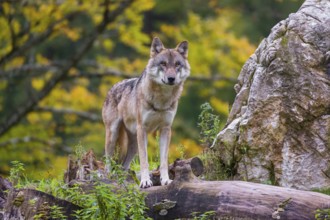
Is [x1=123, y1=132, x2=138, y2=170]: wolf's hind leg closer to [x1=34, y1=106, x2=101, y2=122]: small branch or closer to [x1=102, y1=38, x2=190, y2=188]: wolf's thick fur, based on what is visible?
[x1=102, y1=38, x2=190, y2=188]: wolf's thick fur

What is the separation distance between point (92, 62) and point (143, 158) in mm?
14924

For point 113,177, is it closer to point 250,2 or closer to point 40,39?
point 40,39

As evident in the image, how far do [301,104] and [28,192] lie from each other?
11.5ft

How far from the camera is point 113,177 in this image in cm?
938

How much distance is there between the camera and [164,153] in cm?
1027

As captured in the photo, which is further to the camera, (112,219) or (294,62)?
(294,62)

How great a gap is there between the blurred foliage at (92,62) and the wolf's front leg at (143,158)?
8778 millimetres

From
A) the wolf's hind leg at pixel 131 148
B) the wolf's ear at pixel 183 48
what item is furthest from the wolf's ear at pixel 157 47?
the wolf's hind leg at pixel 131 148

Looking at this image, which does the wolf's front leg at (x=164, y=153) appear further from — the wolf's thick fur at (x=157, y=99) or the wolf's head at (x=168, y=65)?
the wolf's head at (x=168, y=65)

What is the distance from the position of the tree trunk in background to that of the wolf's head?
1.06m

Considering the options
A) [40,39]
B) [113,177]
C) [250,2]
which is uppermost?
[250,2]

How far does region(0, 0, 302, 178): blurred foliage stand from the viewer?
74.2 feet

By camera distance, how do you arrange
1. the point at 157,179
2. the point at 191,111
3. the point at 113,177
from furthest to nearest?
the point at 191,111
the point at 157,179
the point at 113,177

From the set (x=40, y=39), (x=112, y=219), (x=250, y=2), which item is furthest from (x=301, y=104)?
(x=250, y=2)
